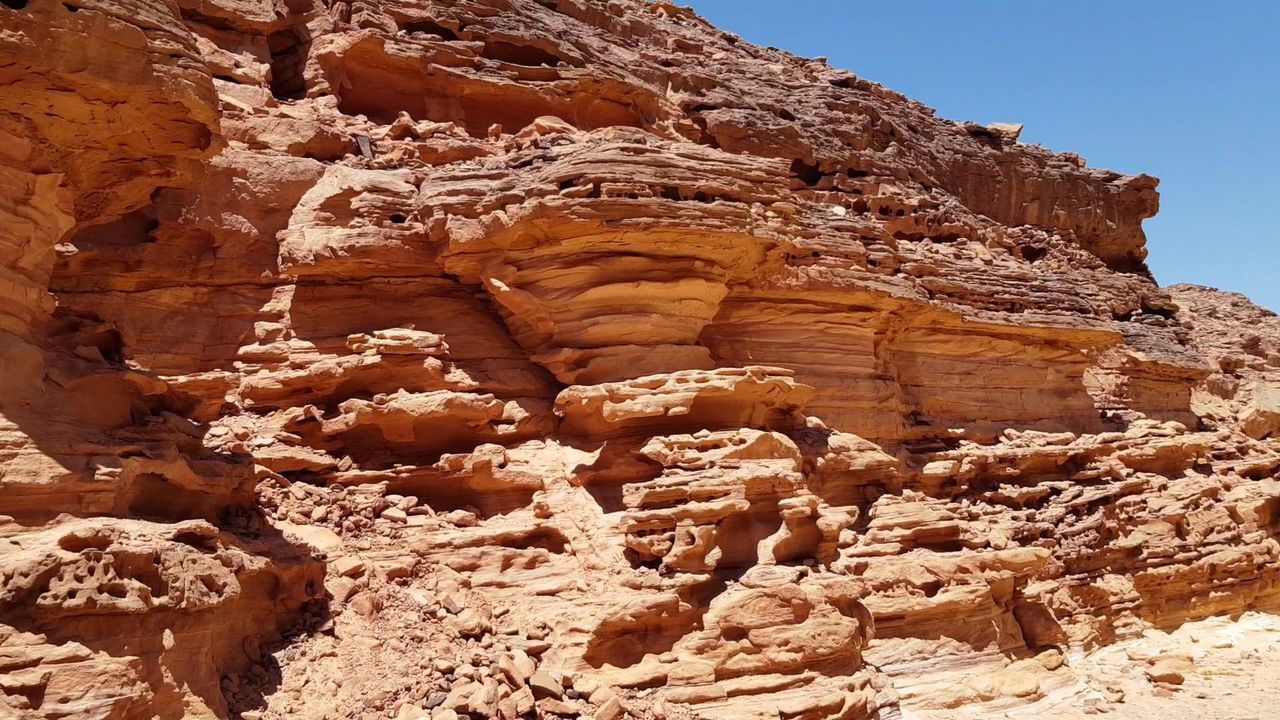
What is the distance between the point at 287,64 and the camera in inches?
608

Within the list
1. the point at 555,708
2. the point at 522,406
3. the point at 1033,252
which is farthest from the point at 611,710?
the point at 1033,252

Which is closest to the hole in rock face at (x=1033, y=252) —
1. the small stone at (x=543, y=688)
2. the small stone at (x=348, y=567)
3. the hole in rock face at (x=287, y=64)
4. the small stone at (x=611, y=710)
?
the hole in rock face at (x=287, y=64)

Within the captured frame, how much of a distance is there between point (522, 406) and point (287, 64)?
7951 mm

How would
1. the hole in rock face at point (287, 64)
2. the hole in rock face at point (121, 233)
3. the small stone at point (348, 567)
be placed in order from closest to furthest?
the small stone at point (348, 567), the hole in rock face at point (121, 233), the hole in rock face at point (287, 64)

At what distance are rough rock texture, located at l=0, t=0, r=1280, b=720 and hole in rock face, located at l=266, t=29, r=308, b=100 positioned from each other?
0.08m

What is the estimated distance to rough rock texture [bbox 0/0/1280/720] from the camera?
7.48m

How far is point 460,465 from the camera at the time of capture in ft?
37.1

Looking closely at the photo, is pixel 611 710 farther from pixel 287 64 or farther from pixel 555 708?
pixel 287 64

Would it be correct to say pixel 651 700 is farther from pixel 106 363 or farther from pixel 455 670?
pixel 106 363

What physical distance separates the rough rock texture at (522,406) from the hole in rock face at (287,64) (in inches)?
3.0

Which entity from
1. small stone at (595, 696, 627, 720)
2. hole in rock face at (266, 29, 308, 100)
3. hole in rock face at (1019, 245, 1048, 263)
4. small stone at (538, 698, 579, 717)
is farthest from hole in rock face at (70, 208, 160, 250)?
hole in rock face at (1019, 245, 1048, 263)

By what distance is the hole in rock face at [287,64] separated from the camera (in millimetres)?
15180

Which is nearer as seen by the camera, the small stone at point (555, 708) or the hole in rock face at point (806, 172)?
the small stone at point (555, 708)

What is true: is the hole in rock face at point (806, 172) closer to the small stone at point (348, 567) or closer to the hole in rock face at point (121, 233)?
the hole in rock face at point (121, 233)
